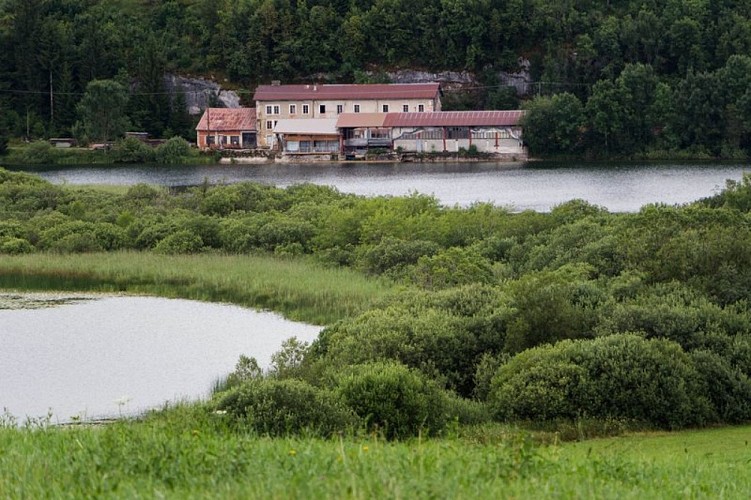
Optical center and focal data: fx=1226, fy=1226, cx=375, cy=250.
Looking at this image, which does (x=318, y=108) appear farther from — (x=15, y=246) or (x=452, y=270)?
(x=452, y=270)

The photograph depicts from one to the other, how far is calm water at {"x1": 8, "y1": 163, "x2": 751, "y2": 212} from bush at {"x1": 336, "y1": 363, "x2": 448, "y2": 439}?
3740 centimetres

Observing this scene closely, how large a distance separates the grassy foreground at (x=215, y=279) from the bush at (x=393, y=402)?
12140 mm

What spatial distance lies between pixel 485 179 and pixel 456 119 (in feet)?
82.5

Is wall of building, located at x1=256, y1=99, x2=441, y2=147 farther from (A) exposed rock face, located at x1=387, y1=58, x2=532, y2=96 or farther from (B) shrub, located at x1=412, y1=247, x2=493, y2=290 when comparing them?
(B) shrub, located at x1=412, y1=247, x2=493, y2=290

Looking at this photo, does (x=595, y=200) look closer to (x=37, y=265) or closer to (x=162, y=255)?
(x=162, y=255)

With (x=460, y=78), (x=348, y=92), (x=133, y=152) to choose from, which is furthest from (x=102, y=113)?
(x=460, y=78)

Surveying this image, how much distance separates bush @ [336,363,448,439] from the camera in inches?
722

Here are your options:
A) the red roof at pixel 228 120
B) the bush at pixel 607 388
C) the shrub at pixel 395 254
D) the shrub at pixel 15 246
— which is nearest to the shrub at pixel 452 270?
the shrub at pixel 395 254

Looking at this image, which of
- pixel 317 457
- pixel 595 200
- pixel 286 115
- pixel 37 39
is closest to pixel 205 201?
pixel 595 200

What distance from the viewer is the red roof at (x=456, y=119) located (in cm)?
10094

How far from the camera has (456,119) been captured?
102m

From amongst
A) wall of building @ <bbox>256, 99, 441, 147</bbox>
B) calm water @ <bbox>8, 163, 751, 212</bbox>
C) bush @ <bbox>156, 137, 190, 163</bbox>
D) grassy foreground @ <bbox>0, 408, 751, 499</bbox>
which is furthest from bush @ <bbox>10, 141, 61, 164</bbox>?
grassy foreground @ <bbox>0, 408, 751, 499</bbox>

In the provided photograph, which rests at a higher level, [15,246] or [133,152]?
[133,152]

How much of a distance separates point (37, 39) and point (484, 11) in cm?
4264
